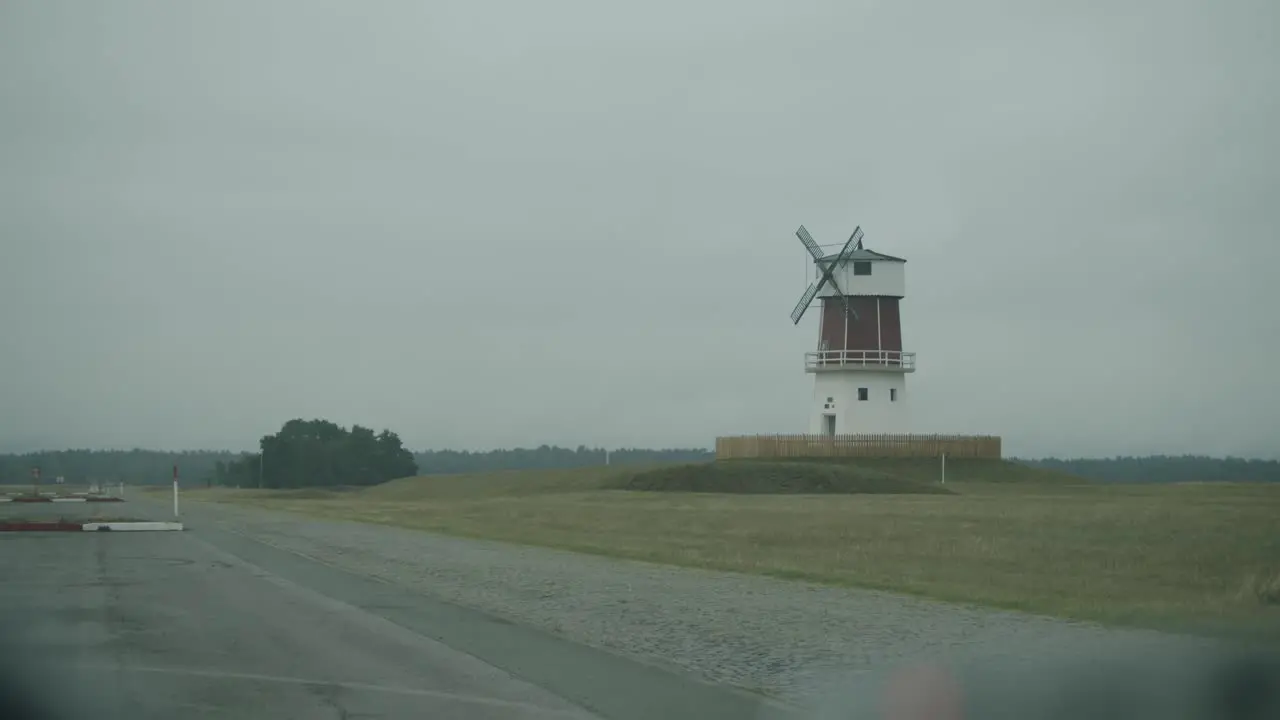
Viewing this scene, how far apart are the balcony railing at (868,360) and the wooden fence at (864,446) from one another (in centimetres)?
428

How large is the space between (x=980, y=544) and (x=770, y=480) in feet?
123

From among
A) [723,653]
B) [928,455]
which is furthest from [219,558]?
[928,455]

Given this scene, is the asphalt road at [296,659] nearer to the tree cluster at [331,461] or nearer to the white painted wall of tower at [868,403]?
the white painted wall of tower at [868,403]

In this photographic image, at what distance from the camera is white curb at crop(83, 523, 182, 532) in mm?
34656

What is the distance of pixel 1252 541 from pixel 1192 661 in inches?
733

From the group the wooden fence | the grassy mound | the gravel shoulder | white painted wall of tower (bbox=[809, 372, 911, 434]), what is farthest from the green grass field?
white painted wall of tower (bbox=[809, 372, 911, 434])

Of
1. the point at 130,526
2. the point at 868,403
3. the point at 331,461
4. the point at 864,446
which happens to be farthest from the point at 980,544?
the point at 331,461

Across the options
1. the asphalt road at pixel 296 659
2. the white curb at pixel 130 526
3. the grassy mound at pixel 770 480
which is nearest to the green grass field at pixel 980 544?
the asphalt road at pixel 296 659

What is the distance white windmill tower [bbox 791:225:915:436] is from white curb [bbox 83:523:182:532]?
5114 cm

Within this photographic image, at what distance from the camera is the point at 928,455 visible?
3162 inches

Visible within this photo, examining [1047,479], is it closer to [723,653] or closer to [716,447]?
[716,447]

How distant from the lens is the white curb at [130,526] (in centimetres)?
3466

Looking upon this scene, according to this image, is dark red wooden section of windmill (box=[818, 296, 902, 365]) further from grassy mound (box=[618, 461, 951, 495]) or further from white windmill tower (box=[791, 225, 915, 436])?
grassy mound (box=[618, 461, 951, 495])

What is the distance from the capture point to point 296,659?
480 inches
